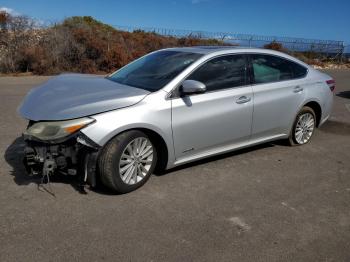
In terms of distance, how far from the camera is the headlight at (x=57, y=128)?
376cm

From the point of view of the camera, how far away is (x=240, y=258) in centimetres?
315

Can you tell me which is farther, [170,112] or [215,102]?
[215,102]

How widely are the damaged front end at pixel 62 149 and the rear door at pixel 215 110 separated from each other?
1.08m

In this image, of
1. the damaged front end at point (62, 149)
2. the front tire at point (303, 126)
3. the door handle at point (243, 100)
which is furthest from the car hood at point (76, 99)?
the front tire at point (303, 126)

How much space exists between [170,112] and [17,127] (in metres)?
3.54

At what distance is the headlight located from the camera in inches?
148

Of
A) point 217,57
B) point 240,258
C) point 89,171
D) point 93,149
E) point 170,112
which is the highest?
point 217,57

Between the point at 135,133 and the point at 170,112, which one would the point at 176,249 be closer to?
the point at 135,133

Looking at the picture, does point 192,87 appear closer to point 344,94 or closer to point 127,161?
point 127,161

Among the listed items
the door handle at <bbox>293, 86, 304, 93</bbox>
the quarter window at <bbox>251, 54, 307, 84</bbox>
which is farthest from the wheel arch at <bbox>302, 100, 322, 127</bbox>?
the quarter window at <bbox>251, 54, 307, 84</bbox>

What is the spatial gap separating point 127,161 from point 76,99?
887 mm

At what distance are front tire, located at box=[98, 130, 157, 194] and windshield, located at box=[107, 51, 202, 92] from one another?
0.69 m

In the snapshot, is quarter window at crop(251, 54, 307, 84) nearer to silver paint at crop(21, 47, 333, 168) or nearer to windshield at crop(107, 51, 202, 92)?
silver paint at crop(21, 47, 333, 168)

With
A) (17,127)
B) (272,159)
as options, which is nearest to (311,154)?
(272,159)
